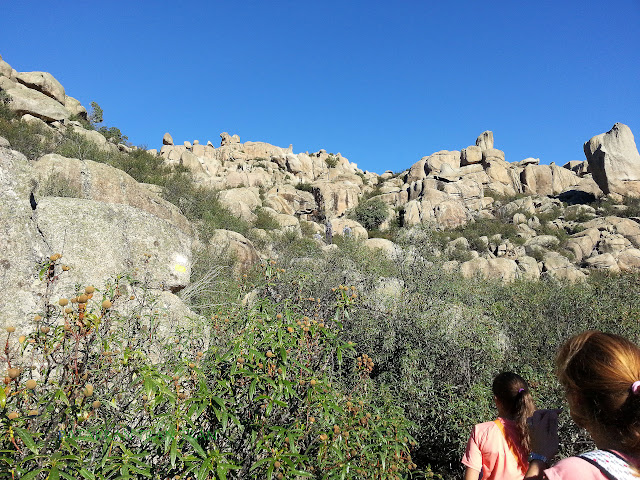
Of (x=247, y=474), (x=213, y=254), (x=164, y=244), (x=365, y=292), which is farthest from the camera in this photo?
(x=213, y=254)

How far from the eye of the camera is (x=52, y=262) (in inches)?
63.8

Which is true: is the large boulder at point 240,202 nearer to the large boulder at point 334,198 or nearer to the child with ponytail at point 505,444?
the large boulder at point 334,198

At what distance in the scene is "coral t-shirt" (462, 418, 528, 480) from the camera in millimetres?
2006

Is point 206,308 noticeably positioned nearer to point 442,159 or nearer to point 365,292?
point 365,292

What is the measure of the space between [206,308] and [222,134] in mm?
43482

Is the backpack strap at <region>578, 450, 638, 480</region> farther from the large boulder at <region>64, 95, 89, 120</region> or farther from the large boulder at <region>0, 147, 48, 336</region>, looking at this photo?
the large boulder at <region>64, 95, 89, 120</region>

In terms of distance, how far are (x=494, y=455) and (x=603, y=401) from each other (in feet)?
3.88

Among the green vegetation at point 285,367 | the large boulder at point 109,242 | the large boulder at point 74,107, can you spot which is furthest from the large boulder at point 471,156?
the large boulder at point 109,242

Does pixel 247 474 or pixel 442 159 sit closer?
pixel 247 474

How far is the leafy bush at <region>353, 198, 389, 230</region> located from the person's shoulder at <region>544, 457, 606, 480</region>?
26705mm

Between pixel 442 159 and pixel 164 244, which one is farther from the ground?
pixel 442 159

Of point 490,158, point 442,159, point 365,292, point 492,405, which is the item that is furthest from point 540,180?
point 492,405

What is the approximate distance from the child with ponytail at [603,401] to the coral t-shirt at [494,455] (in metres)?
1.07

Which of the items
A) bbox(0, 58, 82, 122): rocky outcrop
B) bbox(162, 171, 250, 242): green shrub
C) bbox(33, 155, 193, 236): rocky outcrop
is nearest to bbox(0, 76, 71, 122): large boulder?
bbox(0, 58, 82, 122): rocky outcrop
